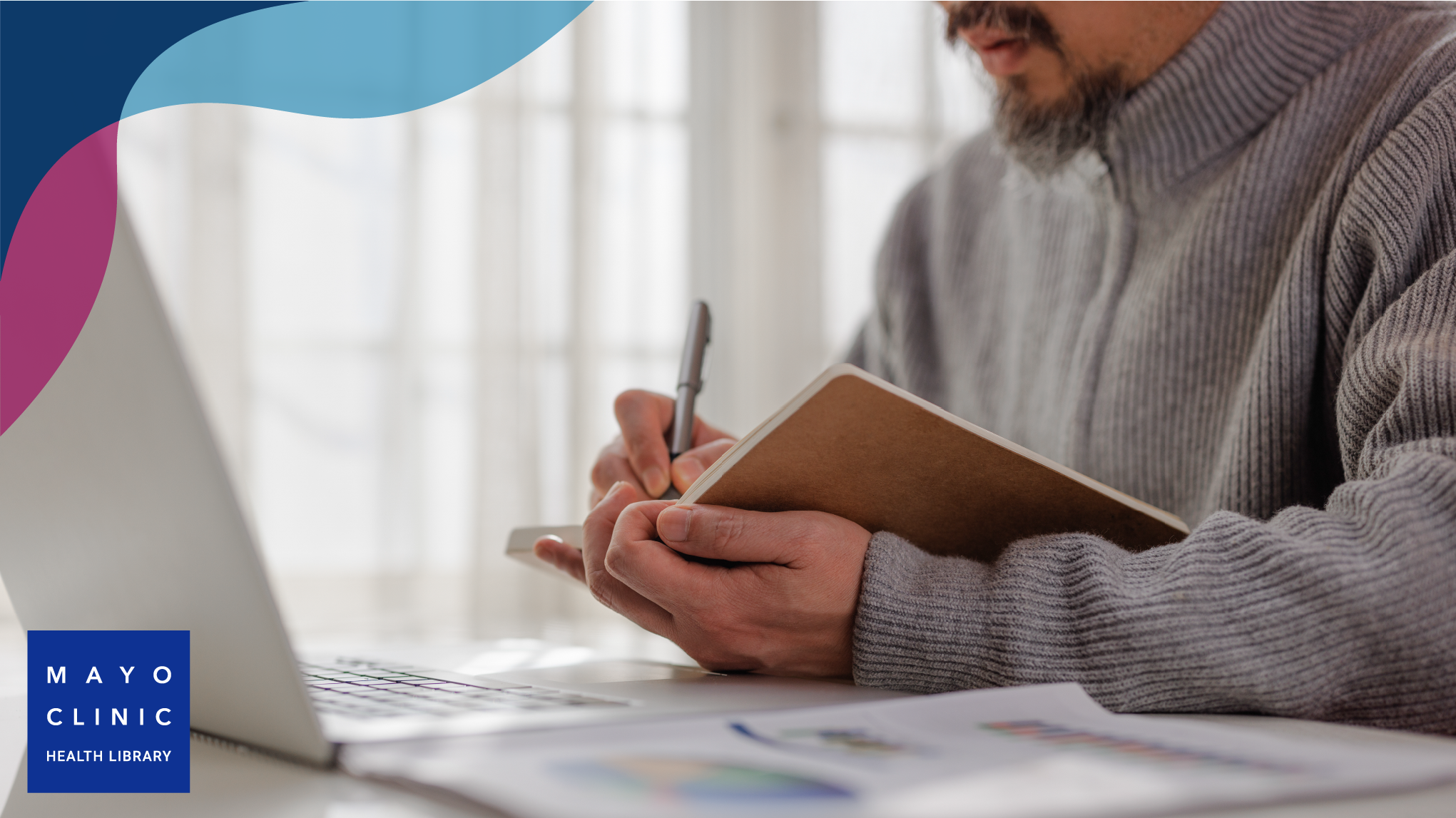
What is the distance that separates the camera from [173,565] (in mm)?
335

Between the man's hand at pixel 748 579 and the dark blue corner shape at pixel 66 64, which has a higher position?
the dark blue corner shape at pixel 66 64

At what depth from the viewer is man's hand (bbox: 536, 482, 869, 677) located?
0.48 meters

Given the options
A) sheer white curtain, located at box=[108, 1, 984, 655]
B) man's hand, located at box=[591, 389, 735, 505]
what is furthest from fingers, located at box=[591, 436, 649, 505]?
sheer white curtain, located at box=[108, 1, 984, 655]

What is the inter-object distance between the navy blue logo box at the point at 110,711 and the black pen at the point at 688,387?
0.39m

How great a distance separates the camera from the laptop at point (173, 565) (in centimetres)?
29

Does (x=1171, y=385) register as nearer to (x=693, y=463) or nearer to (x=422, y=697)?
(x=693, y=463)

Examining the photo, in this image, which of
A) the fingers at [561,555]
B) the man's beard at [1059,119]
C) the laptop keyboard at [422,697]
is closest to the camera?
the laptop keyboard at [422,697]

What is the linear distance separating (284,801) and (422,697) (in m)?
0.13

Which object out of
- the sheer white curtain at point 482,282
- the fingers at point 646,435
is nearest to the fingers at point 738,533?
the fingers at point 646,435

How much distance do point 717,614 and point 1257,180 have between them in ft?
1.94

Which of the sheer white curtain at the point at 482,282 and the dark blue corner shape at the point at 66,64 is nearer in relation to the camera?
the dark blue corner shape at the point at 66,64

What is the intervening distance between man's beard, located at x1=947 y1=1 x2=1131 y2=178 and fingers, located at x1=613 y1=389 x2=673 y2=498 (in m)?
0.46

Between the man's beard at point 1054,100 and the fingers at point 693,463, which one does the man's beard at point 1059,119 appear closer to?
the man's beard at point 1054,100

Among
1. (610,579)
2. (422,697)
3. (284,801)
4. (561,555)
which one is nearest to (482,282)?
(561,555)
